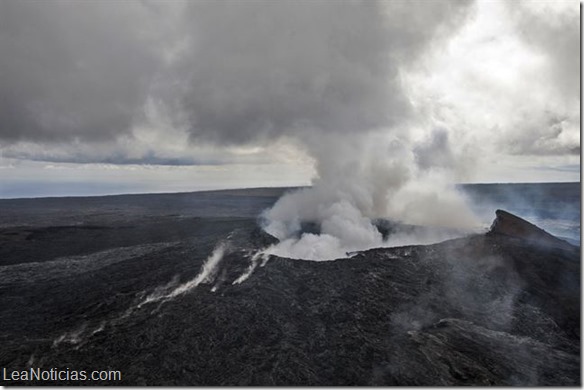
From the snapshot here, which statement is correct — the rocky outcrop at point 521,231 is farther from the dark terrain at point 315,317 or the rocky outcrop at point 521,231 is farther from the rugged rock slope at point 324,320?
the rugged rock slope at point 324,320

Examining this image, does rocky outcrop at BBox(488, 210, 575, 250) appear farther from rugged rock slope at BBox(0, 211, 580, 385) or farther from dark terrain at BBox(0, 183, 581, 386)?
rugged rock slope at BBox(0, 211, 580, 385)

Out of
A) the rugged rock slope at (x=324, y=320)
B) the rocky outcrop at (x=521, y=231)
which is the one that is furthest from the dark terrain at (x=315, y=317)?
the rocky outcrop at (x=521, y=231)

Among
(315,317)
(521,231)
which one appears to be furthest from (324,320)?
(521,231)

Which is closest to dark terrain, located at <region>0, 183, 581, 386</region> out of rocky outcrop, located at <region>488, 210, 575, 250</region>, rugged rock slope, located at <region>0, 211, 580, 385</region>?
rugged rock slope, located at <region>0, 211, 580, 385</region>

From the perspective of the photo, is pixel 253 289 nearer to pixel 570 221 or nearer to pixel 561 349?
pixel 561 349

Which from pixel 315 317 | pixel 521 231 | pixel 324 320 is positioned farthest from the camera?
pixel 521 231

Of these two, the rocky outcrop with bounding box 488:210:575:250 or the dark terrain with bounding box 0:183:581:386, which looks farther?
the rocky outcrop with bounding box 488:210:575:250

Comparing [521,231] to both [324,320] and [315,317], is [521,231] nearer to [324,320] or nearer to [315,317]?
[324,320]

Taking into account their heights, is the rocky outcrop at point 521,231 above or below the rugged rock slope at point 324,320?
above

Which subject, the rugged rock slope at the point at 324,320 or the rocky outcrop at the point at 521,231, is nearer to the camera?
the rugged rock slope at the point at 324,320
